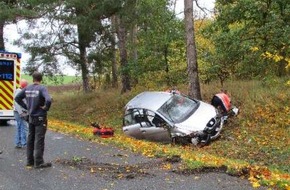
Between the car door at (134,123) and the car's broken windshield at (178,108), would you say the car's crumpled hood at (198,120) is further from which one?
the car door at (134,123)

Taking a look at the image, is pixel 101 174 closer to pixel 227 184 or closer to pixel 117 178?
pixel 117 178

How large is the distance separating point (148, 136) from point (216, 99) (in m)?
3.42

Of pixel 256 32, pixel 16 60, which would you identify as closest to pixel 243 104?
pixel 256 32

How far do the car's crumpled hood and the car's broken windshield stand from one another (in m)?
0.21

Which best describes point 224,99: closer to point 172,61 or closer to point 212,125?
point 212,125

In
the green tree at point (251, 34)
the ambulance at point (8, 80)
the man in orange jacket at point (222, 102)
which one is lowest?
the man in orange jacket at point (222, 102)

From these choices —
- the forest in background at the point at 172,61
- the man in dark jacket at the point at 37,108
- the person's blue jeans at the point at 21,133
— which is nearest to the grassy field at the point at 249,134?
the forest in background at the point at 172,61

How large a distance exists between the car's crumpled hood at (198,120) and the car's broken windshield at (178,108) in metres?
0.21

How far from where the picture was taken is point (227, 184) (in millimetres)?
7801

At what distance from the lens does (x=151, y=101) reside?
52.3 ft

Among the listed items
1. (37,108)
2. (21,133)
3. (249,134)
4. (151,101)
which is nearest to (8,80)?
(151,101)

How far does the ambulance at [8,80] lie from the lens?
1859 centimetres

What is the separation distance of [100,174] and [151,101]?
7.35 meters

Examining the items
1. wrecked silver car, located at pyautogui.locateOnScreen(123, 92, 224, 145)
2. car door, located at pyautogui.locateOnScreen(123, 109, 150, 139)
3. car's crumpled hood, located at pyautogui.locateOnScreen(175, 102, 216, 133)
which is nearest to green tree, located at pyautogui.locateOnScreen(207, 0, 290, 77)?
car's crumpled hood, located at pyautogui.locateOnScreen(175, 102, 216, 133)
